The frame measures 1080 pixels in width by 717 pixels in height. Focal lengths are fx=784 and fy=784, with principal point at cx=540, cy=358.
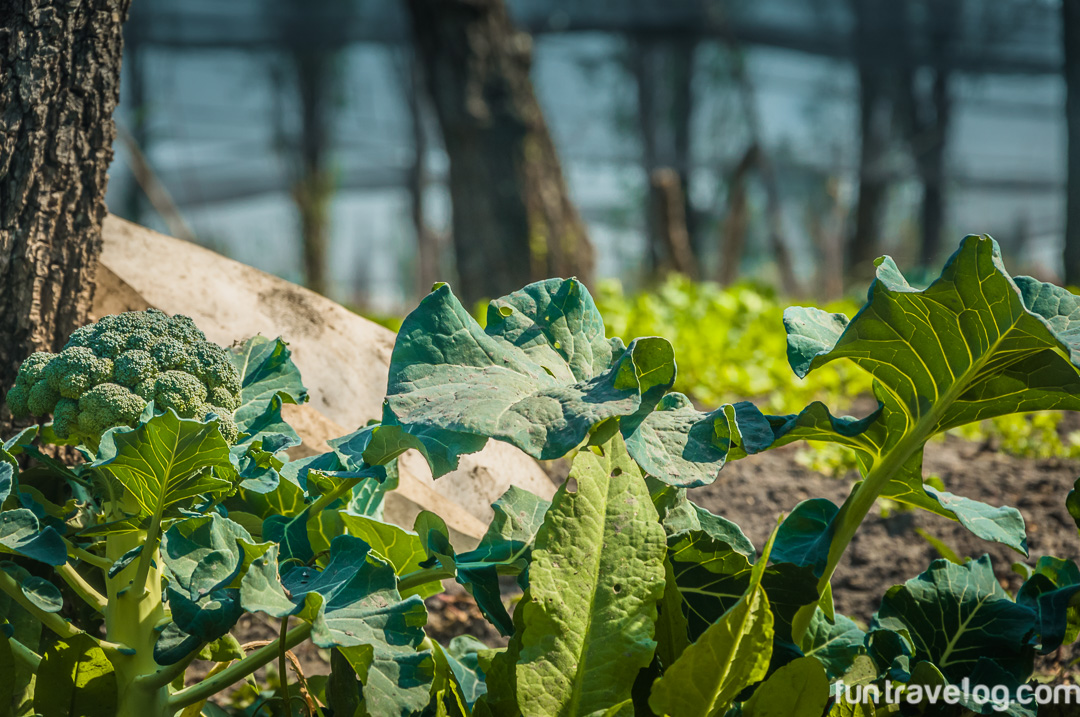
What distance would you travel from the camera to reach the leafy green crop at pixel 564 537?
0.82 metres

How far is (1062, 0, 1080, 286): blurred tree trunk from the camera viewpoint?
11.6 ft

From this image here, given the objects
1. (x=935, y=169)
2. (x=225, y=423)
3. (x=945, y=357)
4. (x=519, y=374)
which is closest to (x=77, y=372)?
(x=225, y=423)

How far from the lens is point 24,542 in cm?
89

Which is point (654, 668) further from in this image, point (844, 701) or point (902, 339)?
point (902, 339)

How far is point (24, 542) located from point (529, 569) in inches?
22.7

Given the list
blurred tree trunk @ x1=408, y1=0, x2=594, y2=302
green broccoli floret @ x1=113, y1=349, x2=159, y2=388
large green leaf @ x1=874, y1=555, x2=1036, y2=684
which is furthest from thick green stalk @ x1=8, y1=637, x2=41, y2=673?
blurred tree trunk @ x1=408, y1=0, x2=594, y2=302

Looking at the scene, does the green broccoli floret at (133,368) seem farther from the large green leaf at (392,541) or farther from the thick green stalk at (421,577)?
the thick green stalk at (421,577)

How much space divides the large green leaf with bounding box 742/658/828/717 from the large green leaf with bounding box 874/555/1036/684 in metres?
0.32

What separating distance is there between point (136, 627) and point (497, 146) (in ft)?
12.9

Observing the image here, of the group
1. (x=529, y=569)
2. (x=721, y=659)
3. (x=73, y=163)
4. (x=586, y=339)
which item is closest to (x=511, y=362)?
(x=586, y=339)

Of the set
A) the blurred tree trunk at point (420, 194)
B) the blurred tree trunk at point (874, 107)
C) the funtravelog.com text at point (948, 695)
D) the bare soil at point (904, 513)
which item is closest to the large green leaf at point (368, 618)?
the funtravelog.com text at point (948, 695)

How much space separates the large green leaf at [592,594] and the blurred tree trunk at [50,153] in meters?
1.13

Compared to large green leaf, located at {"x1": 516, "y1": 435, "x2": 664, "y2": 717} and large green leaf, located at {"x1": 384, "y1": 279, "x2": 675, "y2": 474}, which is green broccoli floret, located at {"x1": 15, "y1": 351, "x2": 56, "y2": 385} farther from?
large green leaf, located at {"x1": 516, "y1": 435, "x2": 664, "y2": 717}

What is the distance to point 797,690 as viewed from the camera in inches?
34.7
